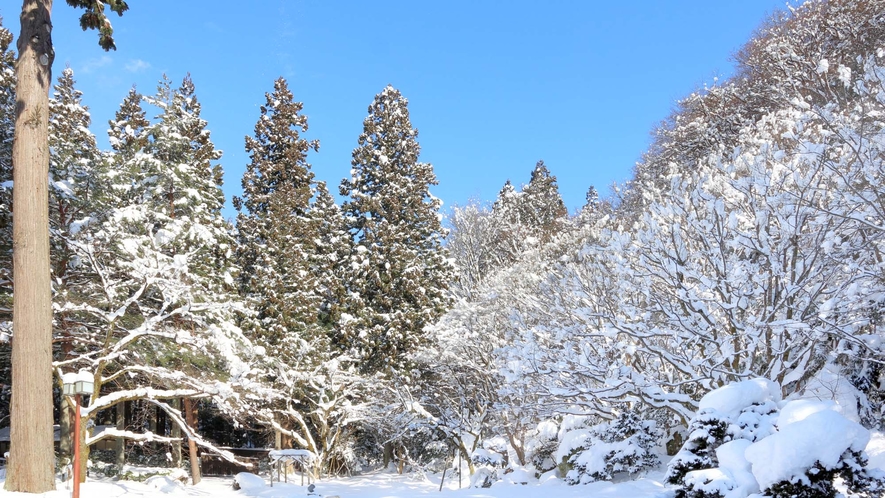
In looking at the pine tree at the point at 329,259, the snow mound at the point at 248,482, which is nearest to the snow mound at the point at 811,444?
the snow mound at the point at 248,482

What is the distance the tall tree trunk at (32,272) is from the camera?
7.74 metres

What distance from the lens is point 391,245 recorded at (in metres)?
22.5

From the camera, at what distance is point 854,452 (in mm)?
5102

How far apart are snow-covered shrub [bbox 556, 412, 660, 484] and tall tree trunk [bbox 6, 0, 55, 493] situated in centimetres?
889

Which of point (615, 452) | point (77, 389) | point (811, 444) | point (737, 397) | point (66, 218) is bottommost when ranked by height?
point (615, 452)

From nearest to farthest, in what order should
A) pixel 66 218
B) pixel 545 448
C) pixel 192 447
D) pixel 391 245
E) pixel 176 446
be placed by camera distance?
pixel 66 218 < pixel 545 448 < pixel 192 447 < pixel 176 446 < pixel 391 245

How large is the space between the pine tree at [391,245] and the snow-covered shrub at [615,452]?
927 centimetres

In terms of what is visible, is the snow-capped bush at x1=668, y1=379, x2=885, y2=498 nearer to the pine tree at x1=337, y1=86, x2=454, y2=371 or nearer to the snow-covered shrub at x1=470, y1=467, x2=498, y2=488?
the snow-covered shrub at x1=470, y1=467, x2=498, y2=488

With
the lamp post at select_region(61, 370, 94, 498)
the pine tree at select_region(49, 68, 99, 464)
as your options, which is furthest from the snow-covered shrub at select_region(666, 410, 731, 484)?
the pine tree at select_region(49, 68, 99, 464)

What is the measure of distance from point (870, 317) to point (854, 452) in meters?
3.60

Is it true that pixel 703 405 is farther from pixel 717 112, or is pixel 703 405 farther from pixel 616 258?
pixel 717 112

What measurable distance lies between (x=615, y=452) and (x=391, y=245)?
1280 centimetres

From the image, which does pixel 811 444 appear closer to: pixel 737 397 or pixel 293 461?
pixel 737 397

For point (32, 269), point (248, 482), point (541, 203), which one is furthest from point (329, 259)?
point (541, 203)
